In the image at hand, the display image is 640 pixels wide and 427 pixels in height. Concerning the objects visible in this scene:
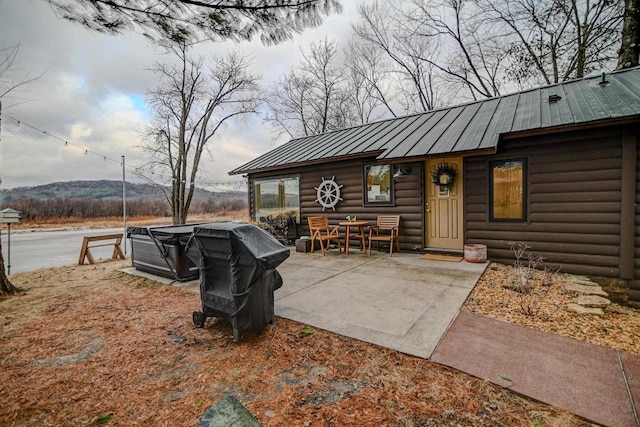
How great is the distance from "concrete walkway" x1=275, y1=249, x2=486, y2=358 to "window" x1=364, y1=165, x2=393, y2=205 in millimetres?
1688

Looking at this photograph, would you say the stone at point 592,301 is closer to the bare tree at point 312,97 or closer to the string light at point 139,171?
the string light at point 139,171

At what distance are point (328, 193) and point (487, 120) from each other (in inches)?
155

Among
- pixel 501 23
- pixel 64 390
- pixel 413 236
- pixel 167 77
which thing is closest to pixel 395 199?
pixel 413 236

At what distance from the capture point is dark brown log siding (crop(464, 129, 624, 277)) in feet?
14.0

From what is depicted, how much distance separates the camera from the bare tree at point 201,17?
2021 mm

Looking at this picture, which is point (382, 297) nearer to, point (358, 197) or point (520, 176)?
point (520, 176)

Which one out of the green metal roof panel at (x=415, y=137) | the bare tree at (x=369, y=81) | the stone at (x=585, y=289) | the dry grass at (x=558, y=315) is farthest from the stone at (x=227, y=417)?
the bare tree at (x=369, y=81)

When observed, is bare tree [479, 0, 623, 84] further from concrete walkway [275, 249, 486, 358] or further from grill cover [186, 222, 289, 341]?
grill cover [186, 222, 289, 341]

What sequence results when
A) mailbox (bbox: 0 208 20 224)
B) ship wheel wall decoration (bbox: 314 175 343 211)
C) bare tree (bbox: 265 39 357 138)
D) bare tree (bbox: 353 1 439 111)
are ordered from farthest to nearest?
bare tree (bbox: 265 39 357 138)
bare tree (bbox: 353 1 439 111)
ship wheel wall decoration (bbox: 314 175 343 211)
mailbox (bbox: 0 208 20 224)

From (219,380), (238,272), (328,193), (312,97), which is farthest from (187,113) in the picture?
(219,380)

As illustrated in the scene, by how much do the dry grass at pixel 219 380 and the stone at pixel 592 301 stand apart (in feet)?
7.96

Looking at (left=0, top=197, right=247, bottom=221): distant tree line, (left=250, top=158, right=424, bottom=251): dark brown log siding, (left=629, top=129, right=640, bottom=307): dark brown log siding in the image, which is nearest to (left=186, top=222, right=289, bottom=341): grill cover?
(left=250, top=158, right=424, bottom=251): dark brown log siding

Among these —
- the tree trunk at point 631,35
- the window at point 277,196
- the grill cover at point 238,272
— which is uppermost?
the tree trunk at point 631,35

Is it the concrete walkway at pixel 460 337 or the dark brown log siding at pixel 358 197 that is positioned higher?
the dark brown log siding at pixel 358 197
